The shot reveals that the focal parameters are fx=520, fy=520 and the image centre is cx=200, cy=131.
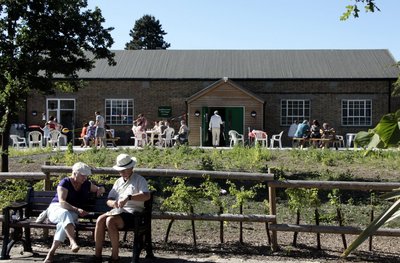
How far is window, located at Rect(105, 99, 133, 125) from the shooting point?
98.3 feet

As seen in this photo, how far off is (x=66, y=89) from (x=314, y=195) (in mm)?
8030

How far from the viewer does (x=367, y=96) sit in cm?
2927

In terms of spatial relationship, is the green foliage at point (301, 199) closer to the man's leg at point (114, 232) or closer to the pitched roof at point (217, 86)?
the man's leg at point (114, 232)

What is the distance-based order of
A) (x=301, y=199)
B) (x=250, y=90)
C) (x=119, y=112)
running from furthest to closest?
(x=119, y=112) < (x=250, y=90) < (x=301, y=199)

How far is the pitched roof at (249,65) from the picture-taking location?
29.9 metres

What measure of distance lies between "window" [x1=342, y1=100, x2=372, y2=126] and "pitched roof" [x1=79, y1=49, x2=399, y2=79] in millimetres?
1465

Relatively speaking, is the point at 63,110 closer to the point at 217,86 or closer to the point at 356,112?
the point at 217,86

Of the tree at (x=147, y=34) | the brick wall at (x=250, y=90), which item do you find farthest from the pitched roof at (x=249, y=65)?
the tree at (x=147, y=34)

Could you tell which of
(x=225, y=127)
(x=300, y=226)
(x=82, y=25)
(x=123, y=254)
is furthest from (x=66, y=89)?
(x=225, y=127)

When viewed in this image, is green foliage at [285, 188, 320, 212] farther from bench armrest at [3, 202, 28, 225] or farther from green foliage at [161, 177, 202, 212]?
bench armrest at [3, 202, 28, 225]

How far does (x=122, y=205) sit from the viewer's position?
6004mm

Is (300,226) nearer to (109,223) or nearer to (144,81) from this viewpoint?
(109,223)

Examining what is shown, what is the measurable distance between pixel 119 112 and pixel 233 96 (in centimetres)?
668

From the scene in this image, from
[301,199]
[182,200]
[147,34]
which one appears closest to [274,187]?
[301,199]
